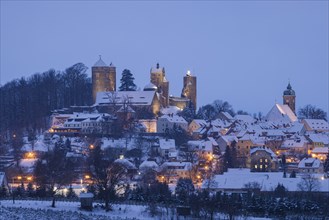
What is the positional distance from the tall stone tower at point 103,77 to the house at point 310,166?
43.5m

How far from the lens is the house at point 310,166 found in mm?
71000

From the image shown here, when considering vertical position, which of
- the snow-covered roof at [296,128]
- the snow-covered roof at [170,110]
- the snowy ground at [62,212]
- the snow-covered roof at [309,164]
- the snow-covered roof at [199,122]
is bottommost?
the snowy ground at [62,212]

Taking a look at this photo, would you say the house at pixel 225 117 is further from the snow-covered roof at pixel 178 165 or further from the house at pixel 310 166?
the snow-covered roof at pixel 178 165

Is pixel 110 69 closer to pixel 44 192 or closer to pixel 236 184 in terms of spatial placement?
pixel 236 184

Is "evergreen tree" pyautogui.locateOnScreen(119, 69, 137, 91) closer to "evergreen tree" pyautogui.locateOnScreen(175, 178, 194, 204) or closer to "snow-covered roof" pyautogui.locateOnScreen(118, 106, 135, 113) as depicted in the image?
"snow-covered roof" pyautogui.locateOnScreen(118, 106, 135, 113)

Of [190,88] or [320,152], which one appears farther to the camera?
[190,88]

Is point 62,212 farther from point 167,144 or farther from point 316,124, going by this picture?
point 316,124

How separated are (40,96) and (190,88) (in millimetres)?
30429

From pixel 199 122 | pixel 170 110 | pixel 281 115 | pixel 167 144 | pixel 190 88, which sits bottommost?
pixel 167 144

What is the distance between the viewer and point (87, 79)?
4584 inches

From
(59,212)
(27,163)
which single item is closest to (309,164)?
(27,163)

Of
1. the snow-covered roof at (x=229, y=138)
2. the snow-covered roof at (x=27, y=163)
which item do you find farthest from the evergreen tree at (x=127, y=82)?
the snow-covered roof at (x=27, y=163)

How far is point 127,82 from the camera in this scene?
111 m

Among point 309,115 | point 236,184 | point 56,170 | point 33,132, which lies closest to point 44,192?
point 56,170
